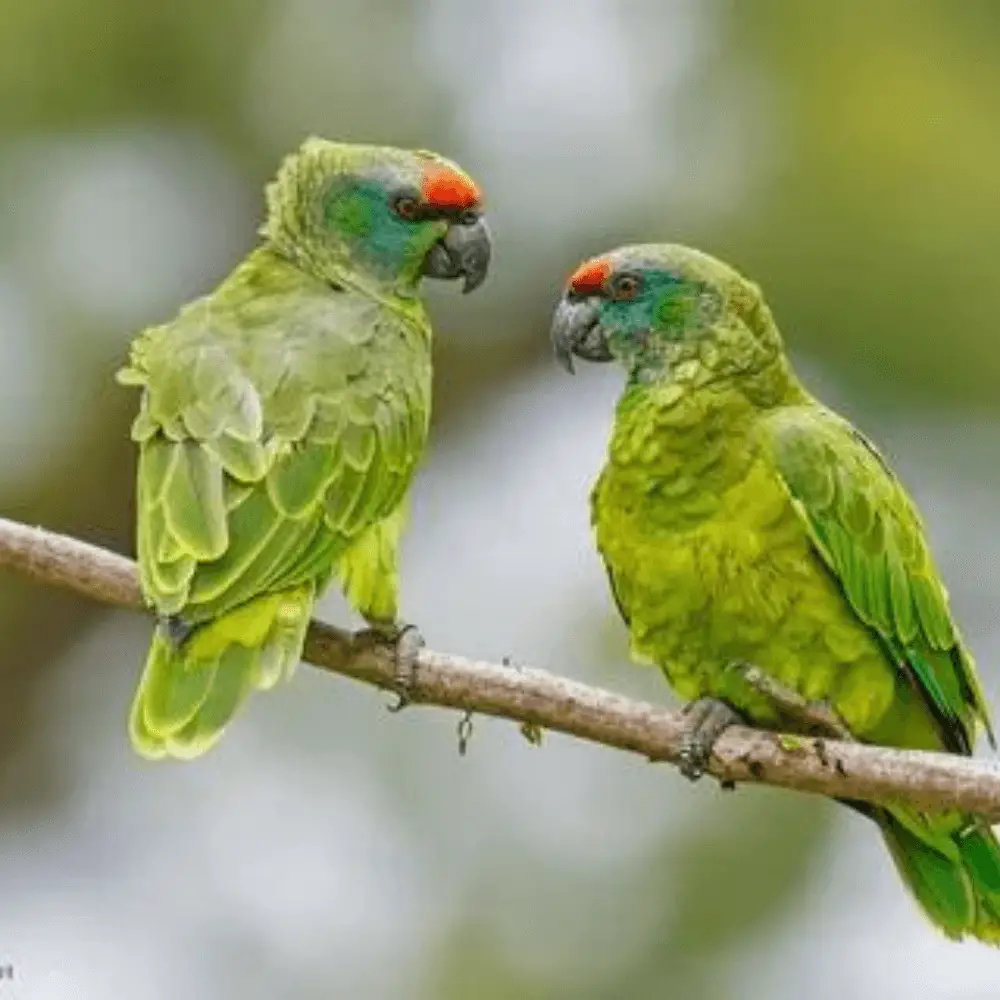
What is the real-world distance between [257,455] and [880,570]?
891 mm

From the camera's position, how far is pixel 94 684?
7902 millimetres

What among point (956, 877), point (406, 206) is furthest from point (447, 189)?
point (956, 877)

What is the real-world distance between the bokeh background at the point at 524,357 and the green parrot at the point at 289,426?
188 cm

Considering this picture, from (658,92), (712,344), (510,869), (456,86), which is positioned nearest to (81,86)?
(456,86)

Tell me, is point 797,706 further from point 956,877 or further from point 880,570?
point 956,877

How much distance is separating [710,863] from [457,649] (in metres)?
0.80

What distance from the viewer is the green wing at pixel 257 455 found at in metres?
4.09

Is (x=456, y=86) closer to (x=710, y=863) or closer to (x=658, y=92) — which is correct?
(x=658, y=92)

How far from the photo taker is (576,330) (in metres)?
4.60

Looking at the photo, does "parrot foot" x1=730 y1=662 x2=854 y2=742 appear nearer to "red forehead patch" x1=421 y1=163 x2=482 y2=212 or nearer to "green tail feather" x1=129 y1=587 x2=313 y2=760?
"green tail feather" x1=129 y1=587 x2=313 y2=760

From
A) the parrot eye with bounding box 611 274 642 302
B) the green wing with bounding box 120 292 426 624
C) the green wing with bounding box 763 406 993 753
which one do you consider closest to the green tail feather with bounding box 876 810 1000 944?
the green wing with bounding box 763 406 993 753

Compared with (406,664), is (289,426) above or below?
above

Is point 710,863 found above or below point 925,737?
below

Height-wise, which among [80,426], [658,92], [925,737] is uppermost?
[925,737]
